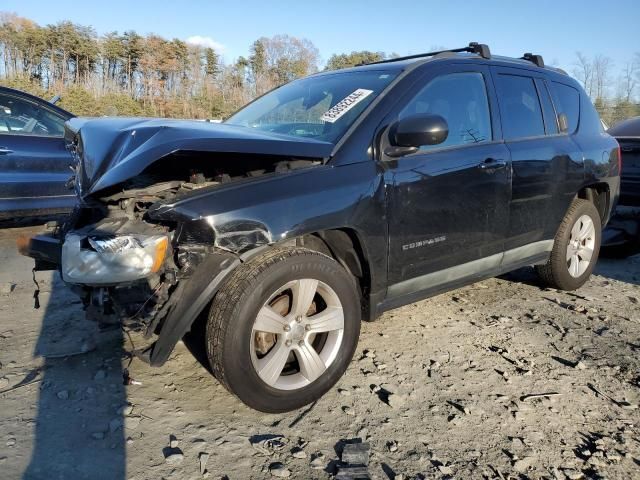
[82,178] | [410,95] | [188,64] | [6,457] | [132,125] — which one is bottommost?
[6,457]

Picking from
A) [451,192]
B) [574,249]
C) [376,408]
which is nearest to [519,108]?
[451,192]

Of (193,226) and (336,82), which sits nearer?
(193,226)

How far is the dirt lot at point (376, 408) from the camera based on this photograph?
2213 millimetres

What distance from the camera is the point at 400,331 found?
11.9ft

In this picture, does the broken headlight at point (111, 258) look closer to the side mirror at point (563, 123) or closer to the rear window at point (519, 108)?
the rear window at point (519, 108)

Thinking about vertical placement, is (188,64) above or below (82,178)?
above

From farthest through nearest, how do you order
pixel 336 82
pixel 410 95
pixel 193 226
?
pixel 336 82, pixel 410 95, pixel 193 226

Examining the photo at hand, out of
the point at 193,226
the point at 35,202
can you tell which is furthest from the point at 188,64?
the point at 193,226

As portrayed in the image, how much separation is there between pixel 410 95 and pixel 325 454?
6.82 feet

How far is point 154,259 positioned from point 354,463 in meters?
1.27

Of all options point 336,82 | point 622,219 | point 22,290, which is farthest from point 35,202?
point 622,219

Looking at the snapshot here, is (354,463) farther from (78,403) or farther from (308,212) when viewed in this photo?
(78,403)

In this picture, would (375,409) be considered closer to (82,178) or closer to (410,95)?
(410,95)

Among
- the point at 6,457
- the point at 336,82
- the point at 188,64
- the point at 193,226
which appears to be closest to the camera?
the point at 6,457
